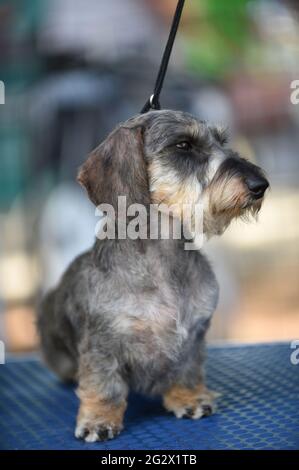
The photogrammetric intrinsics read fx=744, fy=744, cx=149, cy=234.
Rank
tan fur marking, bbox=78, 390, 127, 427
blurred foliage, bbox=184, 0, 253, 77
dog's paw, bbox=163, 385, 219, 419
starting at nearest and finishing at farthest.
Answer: tan fur marking, bbox=78, 390, 127, 427
dog's paw, bbox=163, 385, 219, 419
blurred foliage, bbox=184, 0, 253, 77

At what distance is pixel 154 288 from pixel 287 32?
4.00 meters

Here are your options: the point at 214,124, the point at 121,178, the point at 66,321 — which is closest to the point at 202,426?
the point at 66,321

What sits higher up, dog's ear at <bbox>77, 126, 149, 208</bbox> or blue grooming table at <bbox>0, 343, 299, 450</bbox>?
dog's ear at <bbox>77, 126, 149, 208</bbox>

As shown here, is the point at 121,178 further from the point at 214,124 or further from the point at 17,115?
the point at 17,115

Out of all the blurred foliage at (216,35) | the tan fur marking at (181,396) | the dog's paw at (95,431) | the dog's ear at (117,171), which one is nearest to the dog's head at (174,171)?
the dog's ear at (117,171)

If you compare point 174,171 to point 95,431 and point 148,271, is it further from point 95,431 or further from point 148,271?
point 95,431

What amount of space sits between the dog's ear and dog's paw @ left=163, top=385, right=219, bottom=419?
67cm

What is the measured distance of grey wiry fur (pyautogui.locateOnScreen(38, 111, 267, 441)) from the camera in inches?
89.2

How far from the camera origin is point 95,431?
228cm

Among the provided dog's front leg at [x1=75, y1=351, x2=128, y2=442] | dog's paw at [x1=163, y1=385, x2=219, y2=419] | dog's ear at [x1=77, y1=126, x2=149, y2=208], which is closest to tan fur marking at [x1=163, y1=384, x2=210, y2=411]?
dog's paw at [x1=163, y1=385, x2=219, y2=419]

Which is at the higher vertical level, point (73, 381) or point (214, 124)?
point (214, 124)

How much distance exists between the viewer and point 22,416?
2590 mm

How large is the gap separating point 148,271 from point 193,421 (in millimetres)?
520

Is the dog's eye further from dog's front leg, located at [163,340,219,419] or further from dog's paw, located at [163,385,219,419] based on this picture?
dog's paw, located at [163,385,219,419]
